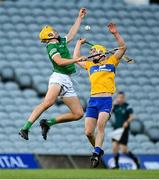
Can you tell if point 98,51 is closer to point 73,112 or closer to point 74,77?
point 73,112

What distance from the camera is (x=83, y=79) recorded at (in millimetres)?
25812

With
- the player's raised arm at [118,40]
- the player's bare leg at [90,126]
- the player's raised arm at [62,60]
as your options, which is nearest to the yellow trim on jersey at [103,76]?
the player's raised arm at [118,40]

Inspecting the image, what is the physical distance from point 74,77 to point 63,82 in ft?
23.3

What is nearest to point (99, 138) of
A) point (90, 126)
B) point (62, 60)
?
point (90, 126)

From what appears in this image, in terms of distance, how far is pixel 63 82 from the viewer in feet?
54.0

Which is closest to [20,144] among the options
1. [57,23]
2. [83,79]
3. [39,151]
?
[39,151]

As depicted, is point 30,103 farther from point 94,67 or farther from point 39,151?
point 94,67

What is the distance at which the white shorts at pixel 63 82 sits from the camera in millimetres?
16438

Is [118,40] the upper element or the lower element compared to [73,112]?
upper

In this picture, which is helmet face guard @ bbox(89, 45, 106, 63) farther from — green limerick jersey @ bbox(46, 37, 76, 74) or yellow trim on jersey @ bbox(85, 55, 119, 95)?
green limerick jersey @ bbox(46, 37, 76, 74)

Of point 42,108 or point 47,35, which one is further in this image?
point 47,35

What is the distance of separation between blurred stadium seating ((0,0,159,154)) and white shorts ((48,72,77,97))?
19.7ft

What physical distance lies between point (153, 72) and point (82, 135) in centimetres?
390

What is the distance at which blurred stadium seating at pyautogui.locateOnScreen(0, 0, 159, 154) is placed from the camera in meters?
23.5
